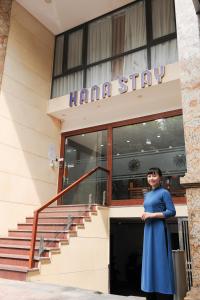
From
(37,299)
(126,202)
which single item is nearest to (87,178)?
(126,202)

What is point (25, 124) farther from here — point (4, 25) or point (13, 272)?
point (13, 272)

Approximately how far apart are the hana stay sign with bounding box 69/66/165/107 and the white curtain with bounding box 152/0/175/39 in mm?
1181

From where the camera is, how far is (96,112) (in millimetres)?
7211

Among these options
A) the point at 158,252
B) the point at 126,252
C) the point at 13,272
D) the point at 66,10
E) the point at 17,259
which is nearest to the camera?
the point at 158,252

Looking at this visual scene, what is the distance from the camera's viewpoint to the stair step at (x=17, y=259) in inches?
167

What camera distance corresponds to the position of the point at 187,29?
104 inches

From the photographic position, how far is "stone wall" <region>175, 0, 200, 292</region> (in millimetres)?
2078

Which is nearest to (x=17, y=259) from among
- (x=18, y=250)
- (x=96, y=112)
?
(x=18, y=250)

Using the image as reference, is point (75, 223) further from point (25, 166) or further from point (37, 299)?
point (37, 299)

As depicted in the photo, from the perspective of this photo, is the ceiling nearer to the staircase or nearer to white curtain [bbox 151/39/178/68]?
white curtain [bbox 151/39/178/68]

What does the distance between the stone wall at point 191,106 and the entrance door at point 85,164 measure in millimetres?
4006

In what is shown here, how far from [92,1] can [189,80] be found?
581cm

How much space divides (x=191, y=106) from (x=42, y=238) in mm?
3134

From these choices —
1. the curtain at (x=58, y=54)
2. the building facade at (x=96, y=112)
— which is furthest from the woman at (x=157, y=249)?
the curtain at (x=58, y=54)
